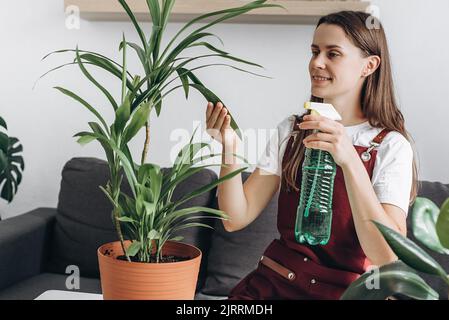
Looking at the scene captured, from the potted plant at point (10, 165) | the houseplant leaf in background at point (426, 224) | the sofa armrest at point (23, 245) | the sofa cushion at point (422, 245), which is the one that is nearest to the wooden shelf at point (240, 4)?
the potted plant at point (10, 165)

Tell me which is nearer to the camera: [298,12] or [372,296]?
[372,296]

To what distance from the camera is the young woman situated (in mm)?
1154

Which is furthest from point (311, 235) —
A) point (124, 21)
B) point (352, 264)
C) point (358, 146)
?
point (124, 21)

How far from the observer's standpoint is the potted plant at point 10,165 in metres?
1.98

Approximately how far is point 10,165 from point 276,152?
3.73 feet

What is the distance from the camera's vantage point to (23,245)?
6.00 feet

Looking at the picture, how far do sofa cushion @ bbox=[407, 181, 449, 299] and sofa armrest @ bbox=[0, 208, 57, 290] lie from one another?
1182mm

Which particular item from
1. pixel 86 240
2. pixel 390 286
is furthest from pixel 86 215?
pixel 390 286

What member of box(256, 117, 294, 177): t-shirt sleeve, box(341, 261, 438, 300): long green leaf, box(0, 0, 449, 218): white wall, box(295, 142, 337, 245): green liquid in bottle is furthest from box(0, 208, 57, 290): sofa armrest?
box(341, 261, 438, 300): long green leaf

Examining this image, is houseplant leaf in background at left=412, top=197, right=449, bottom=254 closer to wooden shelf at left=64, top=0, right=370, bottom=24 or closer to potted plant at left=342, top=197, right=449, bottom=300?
potted plant at left=342, top=197, right=449, bottom=300
